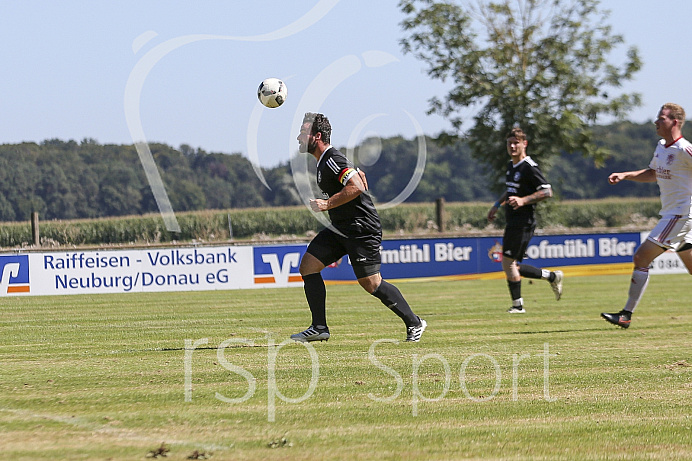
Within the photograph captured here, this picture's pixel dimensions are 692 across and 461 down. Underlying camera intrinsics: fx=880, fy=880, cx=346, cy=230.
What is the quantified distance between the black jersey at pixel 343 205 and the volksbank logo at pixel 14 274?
473 inches

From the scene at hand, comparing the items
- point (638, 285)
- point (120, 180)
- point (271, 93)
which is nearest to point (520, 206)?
point (638, 285)

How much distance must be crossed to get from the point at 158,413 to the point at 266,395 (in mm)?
872

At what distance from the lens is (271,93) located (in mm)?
10703

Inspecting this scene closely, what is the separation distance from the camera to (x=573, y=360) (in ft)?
25.3

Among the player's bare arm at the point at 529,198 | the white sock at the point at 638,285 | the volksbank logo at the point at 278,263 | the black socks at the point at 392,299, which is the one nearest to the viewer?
the black socks at the point at 392,299

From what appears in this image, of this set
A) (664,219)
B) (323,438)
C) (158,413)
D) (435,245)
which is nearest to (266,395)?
(158,413)

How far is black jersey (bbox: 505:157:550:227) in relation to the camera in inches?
489

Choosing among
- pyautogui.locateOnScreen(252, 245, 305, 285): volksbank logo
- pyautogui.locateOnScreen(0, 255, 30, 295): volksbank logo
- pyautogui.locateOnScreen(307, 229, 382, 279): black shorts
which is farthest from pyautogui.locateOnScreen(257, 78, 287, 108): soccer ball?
pyautogui.locateOnScreen(0, 255, 30, 295): volksbank logo

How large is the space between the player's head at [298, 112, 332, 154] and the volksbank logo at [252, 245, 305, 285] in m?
11.6

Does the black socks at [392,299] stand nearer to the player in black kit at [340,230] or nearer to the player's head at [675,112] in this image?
the player in black kit at [340,230]

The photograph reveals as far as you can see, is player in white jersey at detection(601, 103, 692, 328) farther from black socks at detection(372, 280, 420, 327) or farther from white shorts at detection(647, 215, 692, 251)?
black socks at detection(372, 280, 420, 327)

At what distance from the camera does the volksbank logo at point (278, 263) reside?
1992 centimetres

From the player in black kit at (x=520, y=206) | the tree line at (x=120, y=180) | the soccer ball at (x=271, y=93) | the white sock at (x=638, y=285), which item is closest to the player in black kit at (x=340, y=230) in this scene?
the soccer ball at (x=271, y=93)

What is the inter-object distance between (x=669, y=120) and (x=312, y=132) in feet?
12.4
